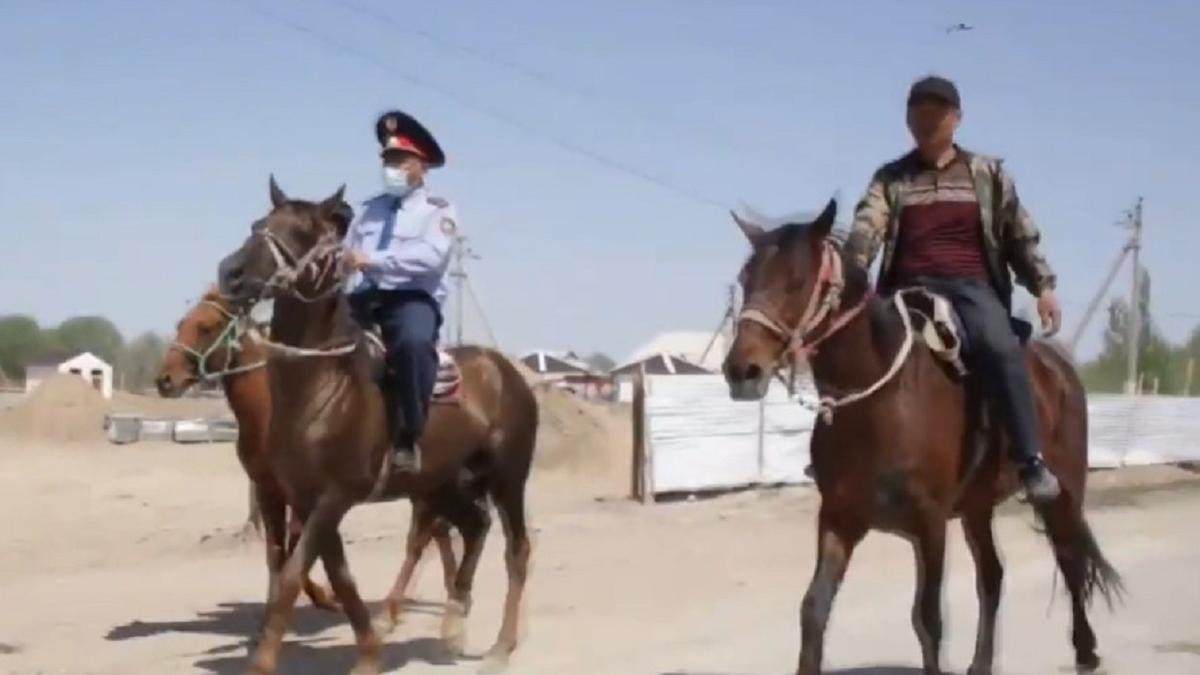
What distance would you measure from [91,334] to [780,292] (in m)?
136

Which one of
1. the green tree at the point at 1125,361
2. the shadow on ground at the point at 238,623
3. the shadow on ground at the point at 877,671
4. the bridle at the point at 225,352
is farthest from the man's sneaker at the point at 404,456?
the green tree at the point at 1125,361

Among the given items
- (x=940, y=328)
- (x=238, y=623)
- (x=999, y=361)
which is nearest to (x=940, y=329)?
(x=940, y=328)

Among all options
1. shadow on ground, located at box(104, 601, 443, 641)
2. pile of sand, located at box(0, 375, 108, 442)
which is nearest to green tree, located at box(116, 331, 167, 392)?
pile of sand, located at box(0, 375, 108, 442)

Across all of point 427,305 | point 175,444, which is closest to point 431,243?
point 427,305

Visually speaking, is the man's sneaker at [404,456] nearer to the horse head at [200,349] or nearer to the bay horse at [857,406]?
the horse head at [200,349]

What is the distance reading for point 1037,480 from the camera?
7.72 metres

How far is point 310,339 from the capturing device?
28.7ft

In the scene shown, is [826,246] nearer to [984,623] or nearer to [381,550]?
[984,623]

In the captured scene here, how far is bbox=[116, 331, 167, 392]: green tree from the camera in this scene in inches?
3893

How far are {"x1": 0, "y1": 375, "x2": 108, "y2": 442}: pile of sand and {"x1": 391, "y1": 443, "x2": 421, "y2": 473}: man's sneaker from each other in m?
31.4

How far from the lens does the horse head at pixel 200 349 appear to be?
10727mm

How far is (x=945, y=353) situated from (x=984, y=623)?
181 centimetres

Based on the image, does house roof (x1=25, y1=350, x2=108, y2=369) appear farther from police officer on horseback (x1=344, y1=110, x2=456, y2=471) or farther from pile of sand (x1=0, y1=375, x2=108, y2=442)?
police officer on horseback (x1=344, y1=110, x2=456, y2=471)

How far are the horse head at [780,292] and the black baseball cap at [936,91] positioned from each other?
1009 millimetres
